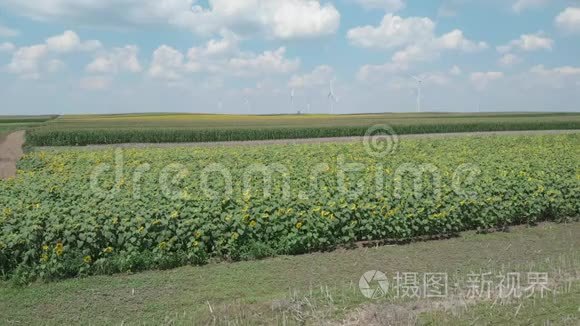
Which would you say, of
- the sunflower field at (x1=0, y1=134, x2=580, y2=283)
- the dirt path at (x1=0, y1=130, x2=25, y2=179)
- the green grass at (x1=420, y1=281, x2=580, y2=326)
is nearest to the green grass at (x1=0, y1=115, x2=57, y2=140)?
the dirt path at (x1=0, y1=130, x2=25, y2=179)

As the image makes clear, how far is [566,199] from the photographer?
1025 cm

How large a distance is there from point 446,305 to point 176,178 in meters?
5.98

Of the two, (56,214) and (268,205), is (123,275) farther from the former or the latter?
(268,205)

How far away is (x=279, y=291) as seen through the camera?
19.9 feet

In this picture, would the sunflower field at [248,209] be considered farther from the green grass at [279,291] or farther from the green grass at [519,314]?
the green grass at [519,314]

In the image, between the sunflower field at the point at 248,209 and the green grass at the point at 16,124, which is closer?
the sunflower field at the point at 248,209

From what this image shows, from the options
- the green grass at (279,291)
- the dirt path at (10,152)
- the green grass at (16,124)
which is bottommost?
the green grass at (279,291)

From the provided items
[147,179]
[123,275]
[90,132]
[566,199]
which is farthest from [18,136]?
[566,199]

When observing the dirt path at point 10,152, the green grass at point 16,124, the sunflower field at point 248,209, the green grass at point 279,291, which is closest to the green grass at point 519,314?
the green grass at point 279,291

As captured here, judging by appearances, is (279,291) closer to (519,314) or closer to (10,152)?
(519,314)

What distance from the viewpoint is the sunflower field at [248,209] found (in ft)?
22.1

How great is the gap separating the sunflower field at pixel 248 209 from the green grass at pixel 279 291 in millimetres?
307

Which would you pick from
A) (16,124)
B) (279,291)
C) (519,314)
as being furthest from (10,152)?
(16,124)

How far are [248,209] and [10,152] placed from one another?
25908mm
